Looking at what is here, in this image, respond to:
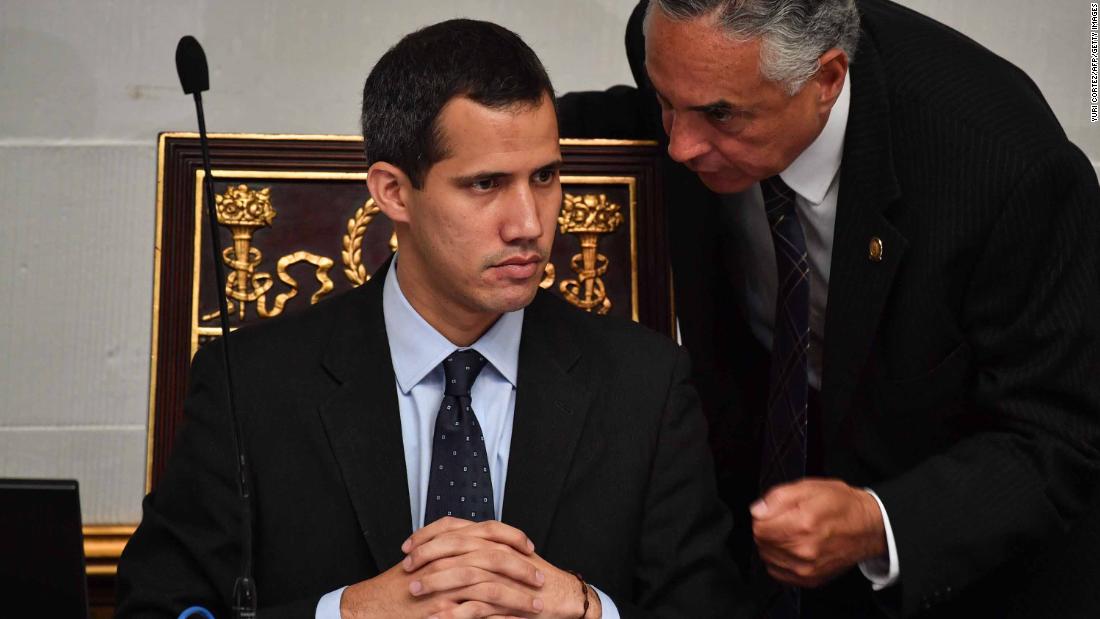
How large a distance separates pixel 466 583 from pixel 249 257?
34.1 inches

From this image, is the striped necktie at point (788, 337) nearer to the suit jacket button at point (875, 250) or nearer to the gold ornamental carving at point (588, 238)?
the suit jacket button at point (875, 250)

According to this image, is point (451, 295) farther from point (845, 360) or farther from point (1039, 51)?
point (1039, 51)

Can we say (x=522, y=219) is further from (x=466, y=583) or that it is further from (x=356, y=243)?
(x=356, y=243)

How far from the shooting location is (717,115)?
2.01m

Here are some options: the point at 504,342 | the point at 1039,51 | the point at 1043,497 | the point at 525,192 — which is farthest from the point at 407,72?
the point at 1039,51

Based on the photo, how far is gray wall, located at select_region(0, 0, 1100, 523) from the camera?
9.92 feet

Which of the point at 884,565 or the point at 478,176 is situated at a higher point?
the point at 478,176

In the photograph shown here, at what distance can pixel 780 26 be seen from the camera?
1.96 metres

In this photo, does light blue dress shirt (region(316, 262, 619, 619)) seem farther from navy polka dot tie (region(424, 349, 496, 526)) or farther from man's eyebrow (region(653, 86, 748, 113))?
man's eyebrow (region(653, 86, 748, 113))

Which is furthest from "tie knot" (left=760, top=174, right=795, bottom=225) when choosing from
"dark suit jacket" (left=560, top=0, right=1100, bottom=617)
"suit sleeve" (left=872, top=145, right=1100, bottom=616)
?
"suit sleeve" (left=872, top=145, right=1100, bottom=616)

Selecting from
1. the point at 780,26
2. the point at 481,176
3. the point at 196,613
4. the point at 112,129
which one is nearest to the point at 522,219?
the point at 481,176

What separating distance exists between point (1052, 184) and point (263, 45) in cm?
181

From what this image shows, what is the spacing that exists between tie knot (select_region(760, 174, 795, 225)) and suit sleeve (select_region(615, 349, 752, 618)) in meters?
0.32

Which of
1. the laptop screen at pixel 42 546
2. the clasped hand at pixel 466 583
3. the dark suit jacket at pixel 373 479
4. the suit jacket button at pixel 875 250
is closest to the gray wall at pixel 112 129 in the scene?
the dark suit jacket at pixel 373 479
